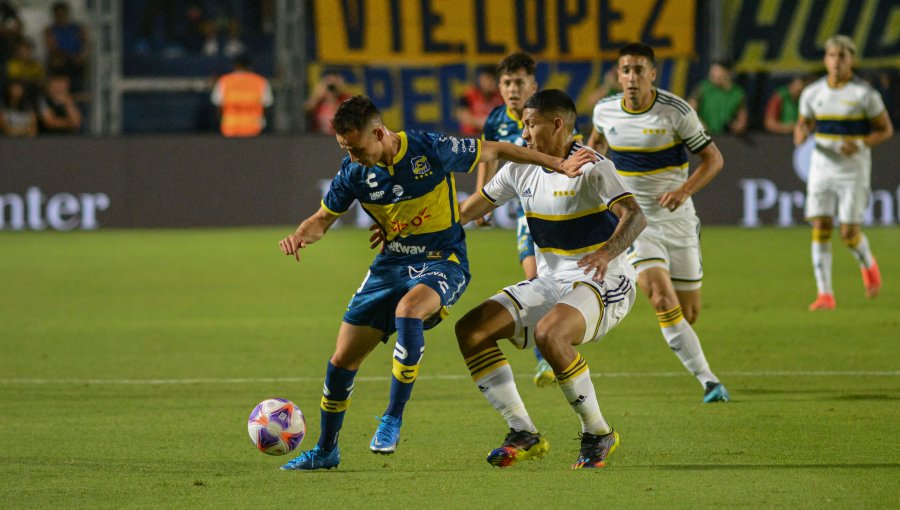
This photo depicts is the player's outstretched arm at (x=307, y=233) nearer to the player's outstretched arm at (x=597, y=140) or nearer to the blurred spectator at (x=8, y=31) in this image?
the player's outstretched arm at (x=597, y=140)

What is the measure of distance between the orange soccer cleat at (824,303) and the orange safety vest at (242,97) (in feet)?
36.5

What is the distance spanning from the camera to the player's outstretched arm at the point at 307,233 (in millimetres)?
6621

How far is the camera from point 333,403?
21.5ft

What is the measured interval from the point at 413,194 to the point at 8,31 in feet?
57.2

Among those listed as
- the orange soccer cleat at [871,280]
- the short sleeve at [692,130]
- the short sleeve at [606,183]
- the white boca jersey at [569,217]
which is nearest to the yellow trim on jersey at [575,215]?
the white boca jersey at [569,217]

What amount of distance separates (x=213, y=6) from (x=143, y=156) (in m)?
4.39

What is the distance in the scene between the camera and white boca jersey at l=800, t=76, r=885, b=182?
41.1 ft

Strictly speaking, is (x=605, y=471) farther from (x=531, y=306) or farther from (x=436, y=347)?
(x=436, y=347)

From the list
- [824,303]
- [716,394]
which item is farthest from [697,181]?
[824,303]

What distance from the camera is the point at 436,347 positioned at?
10.7m

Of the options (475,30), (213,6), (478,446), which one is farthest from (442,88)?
(478,446)

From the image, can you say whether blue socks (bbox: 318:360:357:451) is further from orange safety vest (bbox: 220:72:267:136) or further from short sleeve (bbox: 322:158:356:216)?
orange safety vest (bbox: 220:72:267:136)

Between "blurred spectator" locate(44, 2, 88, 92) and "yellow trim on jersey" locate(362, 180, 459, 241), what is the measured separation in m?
16.9

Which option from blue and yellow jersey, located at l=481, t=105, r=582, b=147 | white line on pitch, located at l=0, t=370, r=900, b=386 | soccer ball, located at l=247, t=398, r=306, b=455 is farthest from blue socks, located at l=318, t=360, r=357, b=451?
blue and yellow jersey, located at l=481, t=105, r=582, b=147
